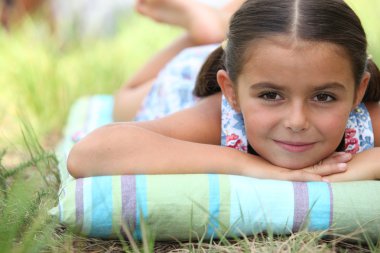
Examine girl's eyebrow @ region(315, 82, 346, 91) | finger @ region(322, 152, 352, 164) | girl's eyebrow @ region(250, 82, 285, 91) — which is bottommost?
finger @ region(322, 152, 352, 164)

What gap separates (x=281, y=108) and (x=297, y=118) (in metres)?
0.08

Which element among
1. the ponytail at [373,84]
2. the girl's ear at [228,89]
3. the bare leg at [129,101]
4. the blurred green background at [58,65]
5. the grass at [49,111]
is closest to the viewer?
the grass at [49,111]

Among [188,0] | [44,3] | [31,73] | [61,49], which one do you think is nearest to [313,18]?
[188,0]

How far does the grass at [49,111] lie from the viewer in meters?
1.73

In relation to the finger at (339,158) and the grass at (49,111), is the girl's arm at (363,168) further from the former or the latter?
the grass at (49,111)

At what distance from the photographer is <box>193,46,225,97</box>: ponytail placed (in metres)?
2.48

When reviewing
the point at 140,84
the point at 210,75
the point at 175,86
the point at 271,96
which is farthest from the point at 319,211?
the point at 140,84

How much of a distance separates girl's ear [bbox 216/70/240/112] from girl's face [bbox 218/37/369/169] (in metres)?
0.10

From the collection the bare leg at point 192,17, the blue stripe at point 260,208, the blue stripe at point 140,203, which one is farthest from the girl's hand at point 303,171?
the bare leg at point 192,17

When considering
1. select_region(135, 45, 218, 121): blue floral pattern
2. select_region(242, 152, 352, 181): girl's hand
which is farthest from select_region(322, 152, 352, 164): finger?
select_region(135, 45, 218, 121): blue floral pattern

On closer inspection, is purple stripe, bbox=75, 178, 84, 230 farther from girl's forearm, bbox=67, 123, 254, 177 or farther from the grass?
girl's forearm, bbox=67, 123, 254, 177

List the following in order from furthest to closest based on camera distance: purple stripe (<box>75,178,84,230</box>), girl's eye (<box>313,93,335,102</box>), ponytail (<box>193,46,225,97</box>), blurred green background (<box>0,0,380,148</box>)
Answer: blurred green background (<box>0,0,380,148</box>)
ponytail (<box>193,46,225,97</box>)
girl's eye (<box>313,93,335,102</box>)
purple stripe (<box>75,178,84,230</box>)

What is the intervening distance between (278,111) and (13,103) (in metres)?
2.23

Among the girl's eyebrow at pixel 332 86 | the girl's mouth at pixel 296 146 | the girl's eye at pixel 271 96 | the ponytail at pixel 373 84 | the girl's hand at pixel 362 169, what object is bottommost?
the girl's hand at pixel 362 169
